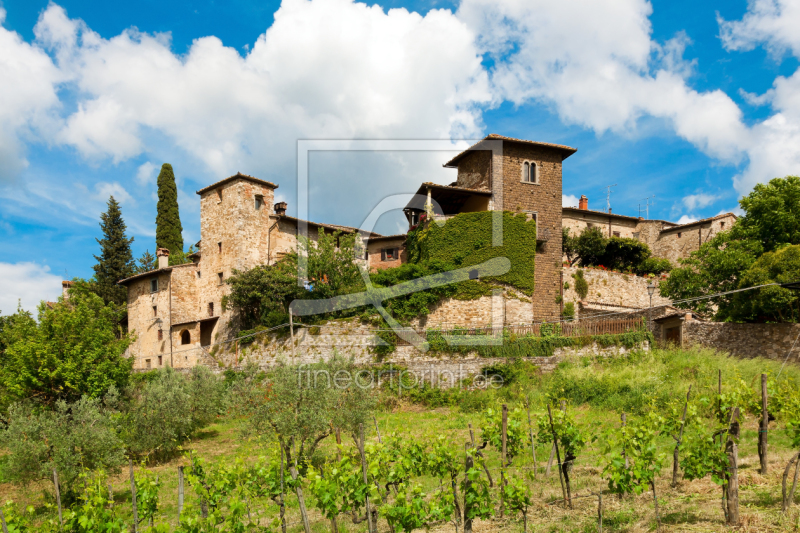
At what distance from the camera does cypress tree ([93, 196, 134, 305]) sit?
121ft

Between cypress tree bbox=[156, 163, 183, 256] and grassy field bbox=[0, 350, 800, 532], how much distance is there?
1973cm

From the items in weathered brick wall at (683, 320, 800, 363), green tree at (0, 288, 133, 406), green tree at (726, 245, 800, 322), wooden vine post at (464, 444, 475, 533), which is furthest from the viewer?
green tree at (726, 245, 800, 322)

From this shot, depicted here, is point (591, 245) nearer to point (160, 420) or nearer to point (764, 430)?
point (764, 430)

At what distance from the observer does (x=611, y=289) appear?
29.0 metres

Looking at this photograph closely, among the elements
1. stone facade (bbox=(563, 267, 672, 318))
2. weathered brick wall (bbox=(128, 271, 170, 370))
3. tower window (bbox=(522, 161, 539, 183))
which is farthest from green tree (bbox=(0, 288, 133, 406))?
stone facade (bbox=(563, 267, 672, 318))

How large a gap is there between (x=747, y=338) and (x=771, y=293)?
1931 millimetres

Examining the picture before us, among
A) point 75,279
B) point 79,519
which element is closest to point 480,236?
point 79,519

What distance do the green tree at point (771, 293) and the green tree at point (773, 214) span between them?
4.61 metres

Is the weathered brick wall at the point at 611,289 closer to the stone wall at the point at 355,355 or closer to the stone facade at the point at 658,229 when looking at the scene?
the stone wall at the point at 355,355

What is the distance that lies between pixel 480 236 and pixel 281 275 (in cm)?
1067

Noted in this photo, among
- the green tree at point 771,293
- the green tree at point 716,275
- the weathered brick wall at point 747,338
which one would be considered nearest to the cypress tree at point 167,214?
the green tree at point 716,275

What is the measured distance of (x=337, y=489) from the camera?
7340 mm

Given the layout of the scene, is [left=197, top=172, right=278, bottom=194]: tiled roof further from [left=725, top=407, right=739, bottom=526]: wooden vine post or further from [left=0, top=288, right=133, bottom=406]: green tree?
[left=725, top=407, right=739, bottom=526]: wooden vine post

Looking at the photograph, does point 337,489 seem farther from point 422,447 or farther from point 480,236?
point 480,236
